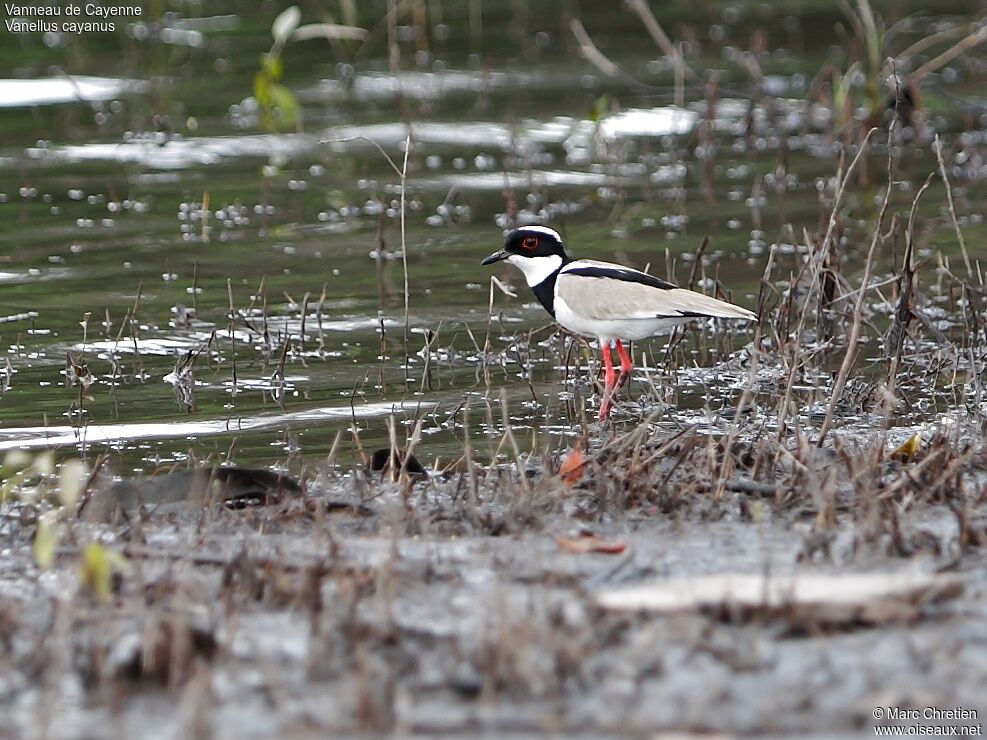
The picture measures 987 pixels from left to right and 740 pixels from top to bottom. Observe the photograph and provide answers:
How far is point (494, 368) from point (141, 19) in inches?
431

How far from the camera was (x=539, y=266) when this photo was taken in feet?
27.1

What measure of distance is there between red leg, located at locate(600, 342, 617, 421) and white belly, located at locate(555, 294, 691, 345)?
6 centimetres

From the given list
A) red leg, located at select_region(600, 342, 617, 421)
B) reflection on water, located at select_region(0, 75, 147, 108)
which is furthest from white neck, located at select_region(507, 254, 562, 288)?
reflection on water, located at select_region(0, 75, 147, 108)

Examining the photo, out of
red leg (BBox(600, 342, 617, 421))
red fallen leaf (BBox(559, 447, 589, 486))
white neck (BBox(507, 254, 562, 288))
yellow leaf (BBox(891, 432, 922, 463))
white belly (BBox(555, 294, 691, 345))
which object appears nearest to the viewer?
red fallen leaf (BBox(559, 447, 589, 486))

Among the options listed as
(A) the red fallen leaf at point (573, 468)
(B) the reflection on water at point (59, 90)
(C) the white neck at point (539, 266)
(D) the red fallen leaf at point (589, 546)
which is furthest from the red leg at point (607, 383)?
(B) the reflection on water at point (59, 90)

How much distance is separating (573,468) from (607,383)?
180cm

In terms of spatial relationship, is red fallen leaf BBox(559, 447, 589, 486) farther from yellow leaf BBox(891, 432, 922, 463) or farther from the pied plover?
the pied plover

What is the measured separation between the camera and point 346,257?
35.0 ft

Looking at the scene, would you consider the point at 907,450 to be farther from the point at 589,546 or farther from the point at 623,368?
the point at 623,368

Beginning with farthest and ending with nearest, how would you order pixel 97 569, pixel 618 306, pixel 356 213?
pixel 356 213 < pixel 618 306 < pixel 97 569

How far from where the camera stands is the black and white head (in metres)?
8.25

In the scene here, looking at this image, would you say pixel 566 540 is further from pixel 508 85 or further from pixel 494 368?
pixel 508 85

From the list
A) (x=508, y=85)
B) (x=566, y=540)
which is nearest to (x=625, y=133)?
(x=508, y=85)

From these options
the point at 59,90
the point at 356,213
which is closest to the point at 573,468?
the point at 356,213
